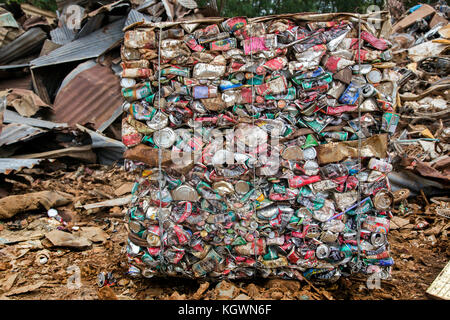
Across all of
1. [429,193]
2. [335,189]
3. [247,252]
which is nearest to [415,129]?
[429,193]

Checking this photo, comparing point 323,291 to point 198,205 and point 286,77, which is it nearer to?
point 198,205

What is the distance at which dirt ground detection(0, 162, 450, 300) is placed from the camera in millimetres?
2650

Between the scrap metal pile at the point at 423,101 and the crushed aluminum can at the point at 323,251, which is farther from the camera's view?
the scrap metal pile at the point at 423,101

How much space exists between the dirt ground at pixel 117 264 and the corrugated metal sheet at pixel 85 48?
192 centimetres

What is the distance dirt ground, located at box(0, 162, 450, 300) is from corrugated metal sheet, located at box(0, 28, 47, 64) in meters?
2.43

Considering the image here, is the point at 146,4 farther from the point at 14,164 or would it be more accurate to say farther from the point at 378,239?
the point at 378,239

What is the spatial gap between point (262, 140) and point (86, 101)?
3.54 metres

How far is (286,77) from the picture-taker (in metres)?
2.51

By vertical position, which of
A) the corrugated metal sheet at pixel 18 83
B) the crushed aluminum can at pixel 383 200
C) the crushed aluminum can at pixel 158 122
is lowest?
the crushed aluminum can at pixel 383 200

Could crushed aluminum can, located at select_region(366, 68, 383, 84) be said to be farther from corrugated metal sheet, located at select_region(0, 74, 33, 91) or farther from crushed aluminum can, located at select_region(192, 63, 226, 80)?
corrugated metal sheet, located at select_region(0, 74, 33, 91)

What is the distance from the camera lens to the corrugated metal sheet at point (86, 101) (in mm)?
5152

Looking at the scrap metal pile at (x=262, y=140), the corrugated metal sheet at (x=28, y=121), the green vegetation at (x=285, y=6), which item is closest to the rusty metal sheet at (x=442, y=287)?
the scrap metal pile at (x=262, y=140)

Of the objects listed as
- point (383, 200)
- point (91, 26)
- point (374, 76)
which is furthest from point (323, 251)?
point (91, 26)

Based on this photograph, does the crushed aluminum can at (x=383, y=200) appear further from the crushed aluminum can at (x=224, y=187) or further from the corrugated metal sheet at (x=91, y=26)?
the corrugated metal sheet at (x=91, y=26)
